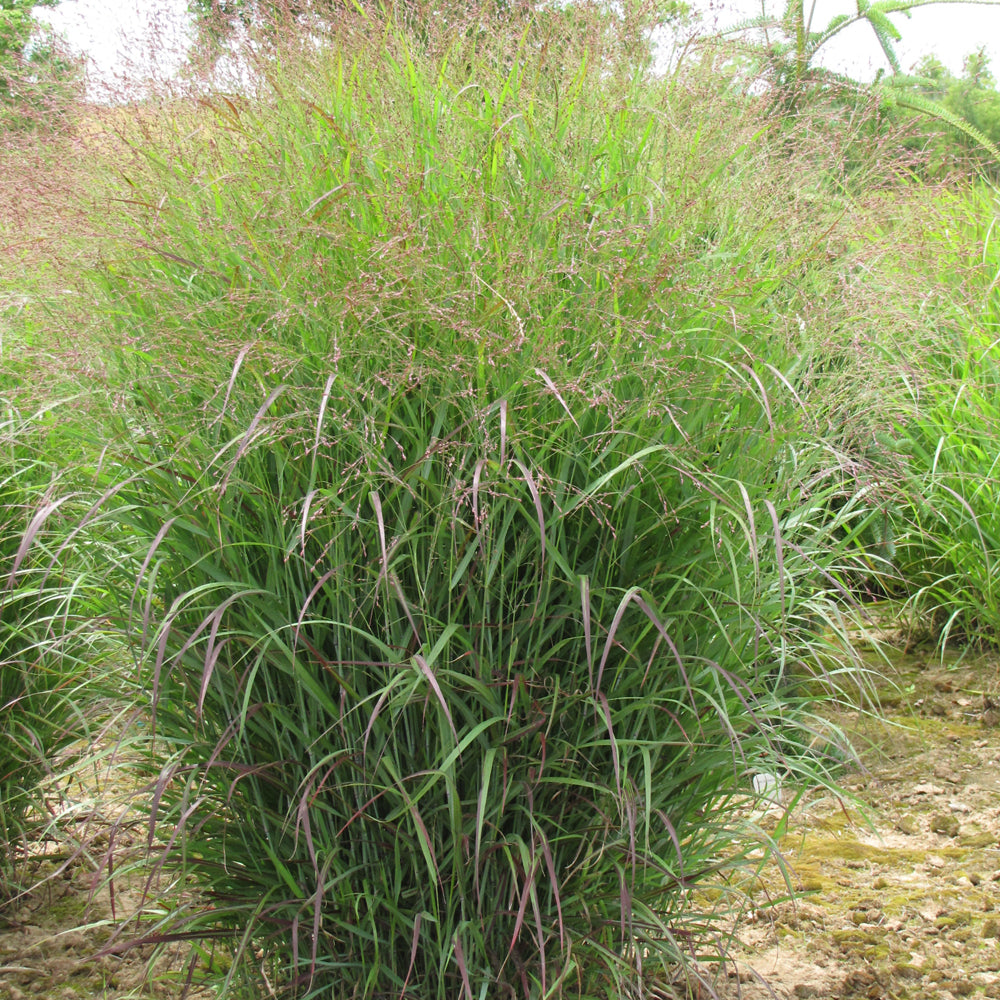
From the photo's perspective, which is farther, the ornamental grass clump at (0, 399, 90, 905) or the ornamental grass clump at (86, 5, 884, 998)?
the ornamental grass clump at (0, 399, 90, 905)

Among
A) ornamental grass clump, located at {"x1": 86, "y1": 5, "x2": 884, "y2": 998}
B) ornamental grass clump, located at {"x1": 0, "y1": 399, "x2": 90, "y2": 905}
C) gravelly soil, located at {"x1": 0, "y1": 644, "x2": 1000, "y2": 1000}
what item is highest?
ornamental grass clump, located at {"x1": 86, "y1": 5, "x2": 884, "y2": 998}

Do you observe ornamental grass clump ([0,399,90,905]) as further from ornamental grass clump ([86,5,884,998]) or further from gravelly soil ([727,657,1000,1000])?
gravelly soil ([727,657,1000,1000])

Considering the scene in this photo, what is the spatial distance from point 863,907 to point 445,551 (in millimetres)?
1856

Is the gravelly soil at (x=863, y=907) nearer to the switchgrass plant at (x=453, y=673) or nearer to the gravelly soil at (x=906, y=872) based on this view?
the gravelly soil at (x=906, y=872)

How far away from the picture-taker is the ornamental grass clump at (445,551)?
152 cm

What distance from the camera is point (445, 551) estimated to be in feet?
5.21

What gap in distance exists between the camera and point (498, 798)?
1.62 metres

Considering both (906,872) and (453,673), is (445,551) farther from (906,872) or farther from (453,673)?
(906,872)

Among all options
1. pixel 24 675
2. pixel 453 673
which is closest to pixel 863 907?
pixel 453 673

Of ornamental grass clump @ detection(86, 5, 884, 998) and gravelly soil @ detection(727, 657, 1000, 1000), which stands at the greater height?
ornamental grass clump @ detection(86, 5, 884, 998)

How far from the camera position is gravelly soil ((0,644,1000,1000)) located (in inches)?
88.6

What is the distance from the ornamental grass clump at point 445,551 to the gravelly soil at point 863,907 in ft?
1.13

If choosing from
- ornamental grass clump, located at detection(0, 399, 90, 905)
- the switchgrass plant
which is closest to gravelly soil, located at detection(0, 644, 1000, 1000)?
ornamental grass clump, located at detection(0, 399, 90, 905)

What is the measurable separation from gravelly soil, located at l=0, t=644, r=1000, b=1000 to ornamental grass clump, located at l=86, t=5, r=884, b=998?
34 centimetres
